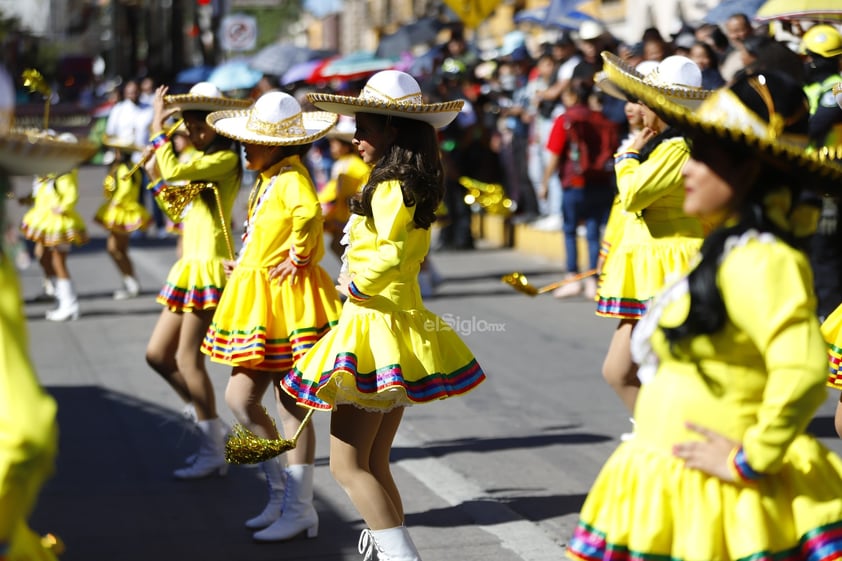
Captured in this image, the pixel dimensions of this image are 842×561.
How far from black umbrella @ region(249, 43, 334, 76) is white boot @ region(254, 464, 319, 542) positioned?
2310 cm

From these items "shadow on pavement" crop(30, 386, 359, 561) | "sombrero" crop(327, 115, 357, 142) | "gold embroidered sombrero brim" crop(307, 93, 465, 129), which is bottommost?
"shadow on pavement" crop(30, 386, 359, 561)

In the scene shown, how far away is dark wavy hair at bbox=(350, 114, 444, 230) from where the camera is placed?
4.79 meters

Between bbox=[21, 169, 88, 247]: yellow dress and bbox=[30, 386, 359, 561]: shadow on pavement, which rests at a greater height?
bbox=[30, 386, 359, 561]: shadow on pavement

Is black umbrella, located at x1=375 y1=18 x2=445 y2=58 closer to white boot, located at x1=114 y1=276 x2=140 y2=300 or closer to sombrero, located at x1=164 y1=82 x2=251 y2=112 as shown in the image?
white boot, located at x1=114 y1=276 x2=140 y2=300

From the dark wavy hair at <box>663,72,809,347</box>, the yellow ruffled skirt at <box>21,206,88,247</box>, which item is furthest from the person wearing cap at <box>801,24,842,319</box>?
the yellow ruffled skirt at <box>21,206,88,247</box>

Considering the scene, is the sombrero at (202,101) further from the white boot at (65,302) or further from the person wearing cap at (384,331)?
the white boot at (65,302)

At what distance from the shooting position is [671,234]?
619 centimetres

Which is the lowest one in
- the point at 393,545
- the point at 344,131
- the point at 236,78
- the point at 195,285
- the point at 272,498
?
the point at 236,78

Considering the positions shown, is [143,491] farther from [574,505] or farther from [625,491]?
[625,491]

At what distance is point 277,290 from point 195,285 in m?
0.89

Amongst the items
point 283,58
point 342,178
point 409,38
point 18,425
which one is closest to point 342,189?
point 342,178

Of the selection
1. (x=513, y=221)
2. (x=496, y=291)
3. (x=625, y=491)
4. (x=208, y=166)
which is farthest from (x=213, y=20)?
(x=625, y=491)

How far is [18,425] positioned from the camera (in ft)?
8.13

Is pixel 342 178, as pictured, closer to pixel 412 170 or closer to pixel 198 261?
pixel 198 261
